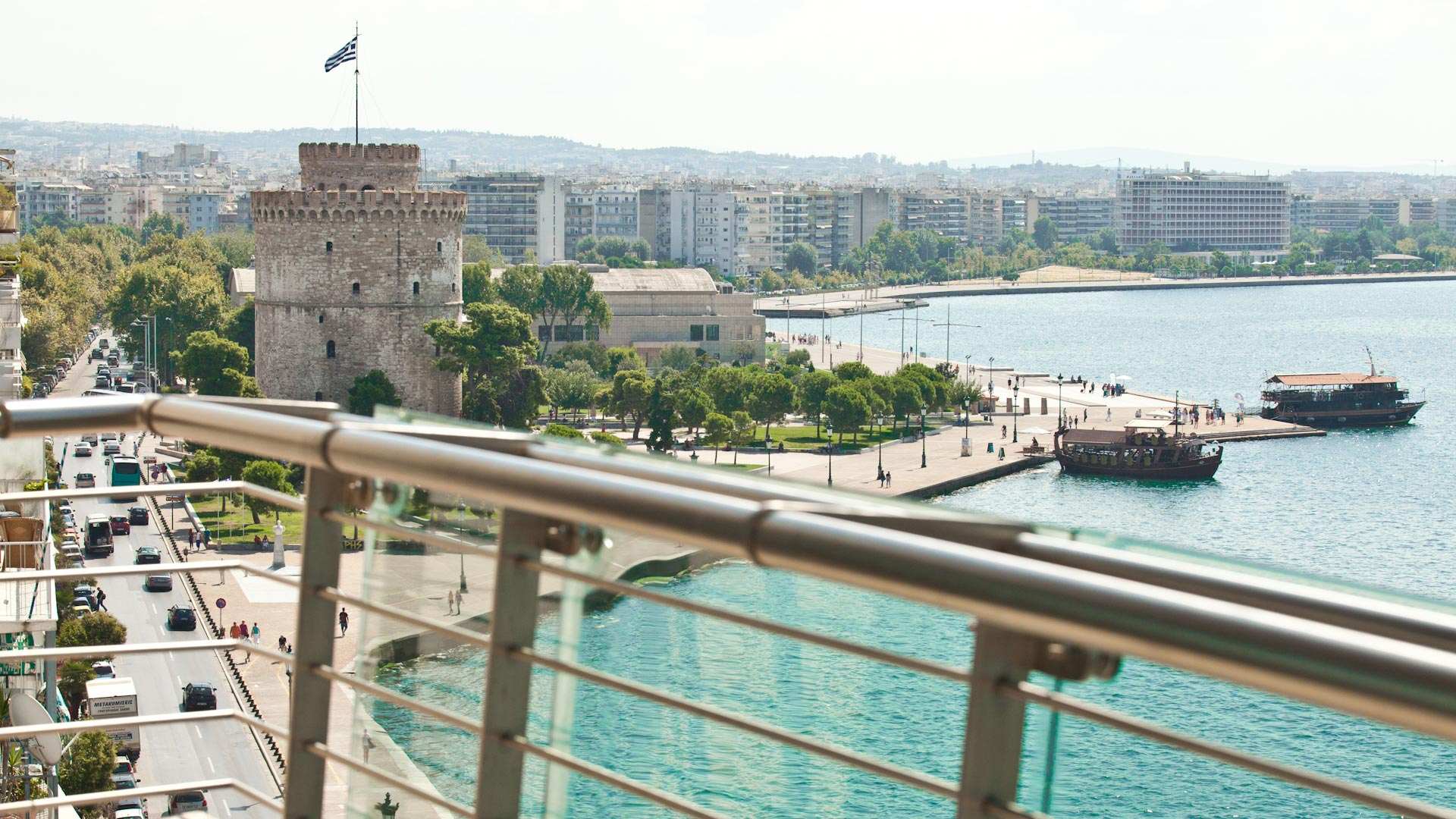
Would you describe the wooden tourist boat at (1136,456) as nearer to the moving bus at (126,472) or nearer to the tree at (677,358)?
the tree at (677,358)

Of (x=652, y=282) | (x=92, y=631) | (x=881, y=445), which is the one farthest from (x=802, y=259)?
(x=92, y=631)

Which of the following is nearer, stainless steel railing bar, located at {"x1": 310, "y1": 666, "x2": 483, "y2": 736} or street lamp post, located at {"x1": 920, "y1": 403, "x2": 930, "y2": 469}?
stainless steel railing bar, located at {"x1": 310, "y1": 666, "x2": 483, "y2": 736}

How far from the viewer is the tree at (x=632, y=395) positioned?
28750 millimetres

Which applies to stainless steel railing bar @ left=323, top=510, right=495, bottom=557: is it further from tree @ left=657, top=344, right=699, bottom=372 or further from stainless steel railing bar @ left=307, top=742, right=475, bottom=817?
tree @ left=657, top=344, right=699, bottom=372

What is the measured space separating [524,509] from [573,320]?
116ft

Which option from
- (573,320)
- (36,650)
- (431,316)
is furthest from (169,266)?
(36,650)

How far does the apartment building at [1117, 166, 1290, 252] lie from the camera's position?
105 meters

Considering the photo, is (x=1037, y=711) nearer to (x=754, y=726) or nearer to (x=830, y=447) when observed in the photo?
(x=754, y=726)

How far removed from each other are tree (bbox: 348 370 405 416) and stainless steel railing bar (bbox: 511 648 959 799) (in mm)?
21887

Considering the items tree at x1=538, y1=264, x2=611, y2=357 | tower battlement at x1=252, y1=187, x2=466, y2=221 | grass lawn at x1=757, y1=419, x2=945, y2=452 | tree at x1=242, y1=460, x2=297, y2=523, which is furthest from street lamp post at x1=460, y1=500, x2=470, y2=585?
tree at x1=538, y1=264, x2=611, y2=357

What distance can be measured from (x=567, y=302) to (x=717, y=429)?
9547mm

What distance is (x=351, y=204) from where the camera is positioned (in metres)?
23.3

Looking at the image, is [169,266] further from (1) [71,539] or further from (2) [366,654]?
(2) [366,654]

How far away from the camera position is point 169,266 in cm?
3356
